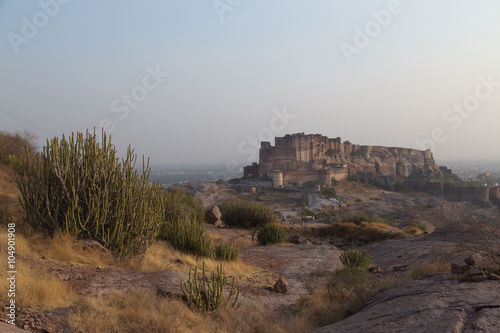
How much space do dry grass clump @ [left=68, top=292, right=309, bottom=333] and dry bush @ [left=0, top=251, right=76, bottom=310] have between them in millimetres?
245

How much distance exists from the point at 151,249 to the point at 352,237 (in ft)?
27.2

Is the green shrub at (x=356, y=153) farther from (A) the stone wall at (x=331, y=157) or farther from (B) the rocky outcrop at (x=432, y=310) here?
(B) the rocky outcrop at (x=432, y=310)

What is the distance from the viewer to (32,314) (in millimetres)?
3203

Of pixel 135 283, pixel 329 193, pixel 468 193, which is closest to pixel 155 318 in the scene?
pixel 135 283

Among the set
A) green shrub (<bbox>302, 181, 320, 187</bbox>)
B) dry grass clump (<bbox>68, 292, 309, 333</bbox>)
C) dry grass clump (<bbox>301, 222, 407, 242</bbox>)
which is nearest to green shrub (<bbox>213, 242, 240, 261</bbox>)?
dry grass clump (<bbox>68, 292, 309, 333</bbox>)

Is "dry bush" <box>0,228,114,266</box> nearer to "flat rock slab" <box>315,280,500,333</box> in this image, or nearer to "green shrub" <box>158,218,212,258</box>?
"green shrub" <box>158,218,212,258</box>

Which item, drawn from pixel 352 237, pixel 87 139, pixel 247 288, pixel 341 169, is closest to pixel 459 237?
pixel 352 237

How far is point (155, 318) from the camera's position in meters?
3.42

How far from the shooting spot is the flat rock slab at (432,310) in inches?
116

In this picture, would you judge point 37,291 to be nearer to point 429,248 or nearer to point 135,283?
point 135,283

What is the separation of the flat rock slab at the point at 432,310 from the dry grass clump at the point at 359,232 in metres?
7.99

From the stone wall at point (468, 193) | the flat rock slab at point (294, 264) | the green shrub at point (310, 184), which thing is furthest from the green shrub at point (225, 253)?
the stone wall at point (468, 193)

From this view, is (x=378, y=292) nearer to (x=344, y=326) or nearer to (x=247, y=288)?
(x=344, y=326)

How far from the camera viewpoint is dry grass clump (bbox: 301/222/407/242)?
11.8 metres
